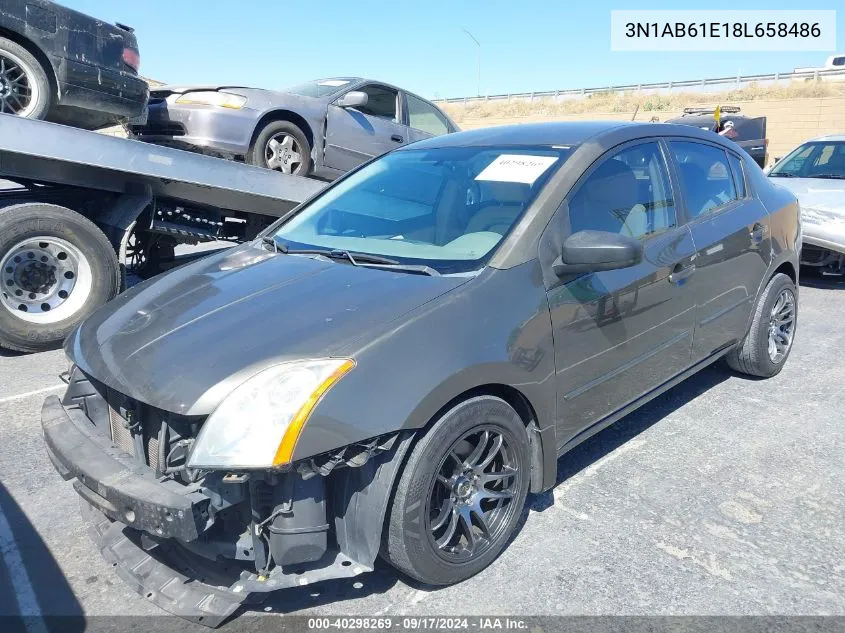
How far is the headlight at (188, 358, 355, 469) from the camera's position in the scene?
81.1 inches

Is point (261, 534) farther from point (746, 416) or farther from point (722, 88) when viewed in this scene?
point (722, 88)

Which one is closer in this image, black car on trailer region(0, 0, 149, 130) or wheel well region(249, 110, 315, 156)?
black car on trailer region(0, 0, 149, 130)

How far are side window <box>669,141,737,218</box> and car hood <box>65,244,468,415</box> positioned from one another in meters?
1.83

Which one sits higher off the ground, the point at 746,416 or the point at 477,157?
the point at 477,157

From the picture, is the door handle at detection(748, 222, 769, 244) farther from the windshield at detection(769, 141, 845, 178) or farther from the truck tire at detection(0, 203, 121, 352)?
the truck tire at detection(0, 203, 121, 352)

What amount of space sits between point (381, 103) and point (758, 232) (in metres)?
5.16

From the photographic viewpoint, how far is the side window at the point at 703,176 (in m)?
3.75

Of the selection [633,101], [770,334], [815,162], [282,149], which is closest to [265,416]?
[770,334]

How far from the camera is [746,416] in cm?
412

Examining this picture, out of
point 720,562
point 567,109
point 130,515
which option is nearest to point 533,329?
point 720,562

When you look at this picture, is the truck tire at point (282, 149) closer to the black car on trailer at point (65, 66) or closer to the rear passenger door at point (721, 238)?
the black car on trailer at point (65, 66)

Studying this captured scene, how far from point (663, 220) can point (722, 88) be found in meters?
42.2

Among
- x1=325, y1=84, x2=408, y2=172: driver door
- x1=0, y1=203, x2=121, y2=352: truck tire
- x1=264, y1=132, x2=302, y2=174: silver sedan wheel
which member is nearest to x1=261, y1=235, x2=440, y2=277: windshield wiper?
x1=0, y1=203, x2=121, y2=352: truck tire

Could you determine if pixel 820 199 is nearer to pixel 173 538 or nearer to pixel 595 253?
pixel 595 253
